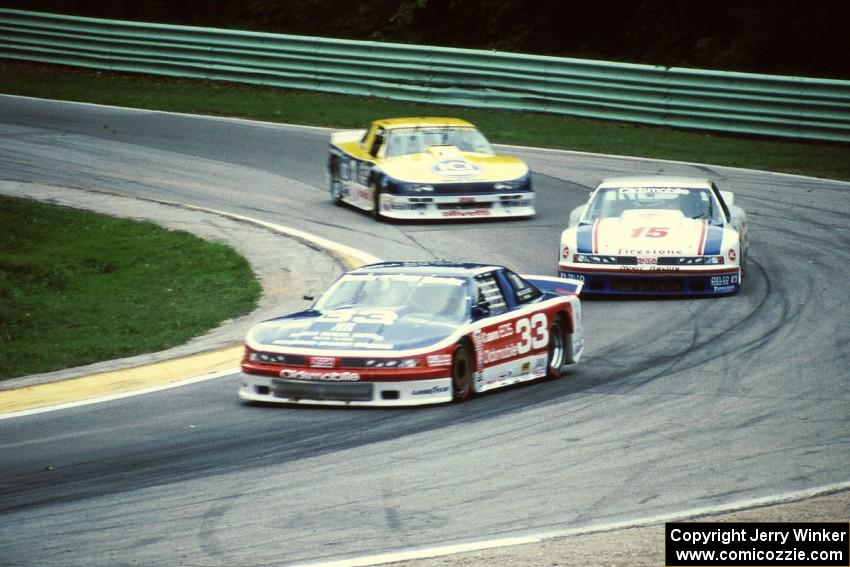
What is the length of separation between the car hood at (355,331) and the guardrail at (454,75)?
1601cm

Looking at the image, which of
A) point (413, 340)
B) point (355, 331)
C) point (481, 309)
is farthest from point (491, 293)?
point (355, 331)

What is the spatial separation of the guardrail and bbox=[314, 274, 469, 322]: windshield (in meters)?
15.4

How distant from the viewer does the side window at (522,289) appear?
11789mm

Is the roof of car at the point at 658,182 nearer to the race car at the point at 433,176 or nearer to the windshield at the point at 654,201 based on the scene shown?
the windshield at the point at 654,201

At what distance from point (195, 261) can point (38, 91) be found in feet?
48.1

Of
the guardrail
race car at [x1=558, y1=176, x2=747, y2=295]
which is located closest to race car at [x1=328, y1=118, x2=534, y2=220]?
race car at [x1=558, y1=176, x2=747, y2=295]

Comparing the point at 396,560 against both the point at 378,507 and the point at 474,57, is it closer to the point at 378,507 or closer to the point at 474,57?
the point at 378,507

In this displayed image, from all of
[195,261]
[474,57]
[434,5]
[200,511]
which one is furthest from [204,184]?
[434,5]

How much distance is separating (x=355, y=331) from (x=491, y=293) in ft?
4.62

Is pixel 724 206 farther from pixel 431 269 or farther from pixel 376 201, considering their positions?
pixel 431 269

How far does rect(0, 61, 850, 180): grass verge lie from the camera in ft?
79.4

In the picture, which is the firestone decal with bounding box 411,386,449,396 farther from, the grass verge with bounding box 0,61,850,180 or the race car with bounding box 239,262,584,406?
the grass verge with bounding box 0,61,850,180

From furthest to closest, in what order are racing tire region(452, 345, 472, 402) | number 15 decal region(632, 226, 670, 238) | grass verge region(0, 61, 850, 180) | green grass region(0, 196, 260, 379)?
grass verge region(0, 61, 850, 180), number 15 decal region(632, 226, 670, 238), green grass region(0, 196, 260, 379), racing tire region(452, 345, 472, 402)

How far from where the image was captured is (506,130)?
26.4 meters
